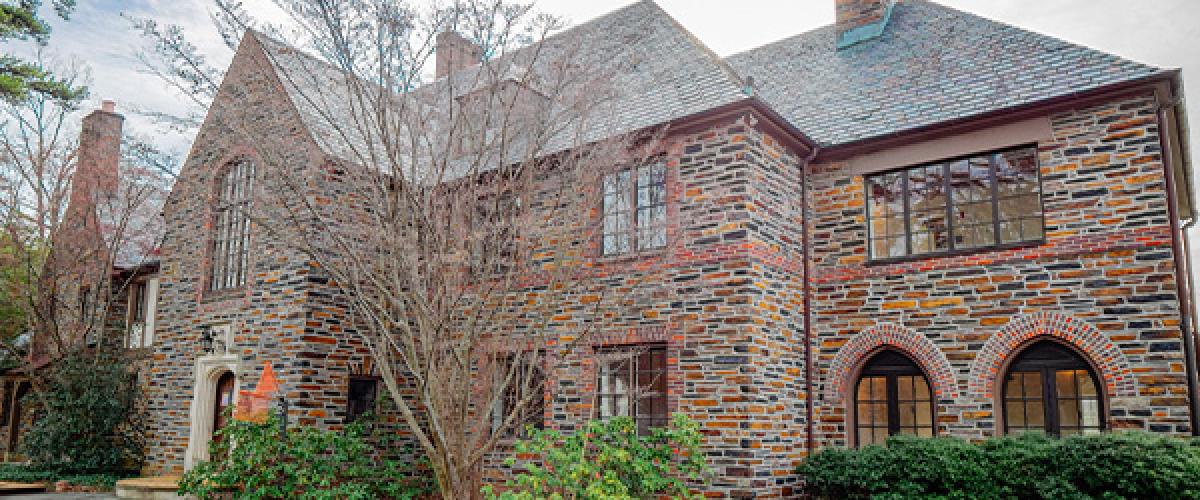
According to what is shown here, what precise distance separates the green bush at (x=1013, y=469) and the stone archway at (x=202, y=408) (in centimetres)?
1028

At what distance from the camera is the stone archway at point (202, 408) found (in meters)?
14.7

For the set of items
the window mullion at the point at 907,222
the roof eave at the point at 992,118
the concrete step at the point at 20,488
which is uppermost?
the roof eave at the point at 992,118

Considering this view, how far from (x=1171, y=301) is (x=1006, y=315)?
1756 millimetres

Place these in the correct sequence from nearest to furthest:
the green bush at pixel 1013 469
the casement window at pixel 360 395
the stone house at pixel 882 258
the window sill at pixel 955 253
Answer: the green bush at pixel 1013 469 < the stone house at pixel 882 258 < the window sill at pixel 955 253 < the casement window at pixel 360 395

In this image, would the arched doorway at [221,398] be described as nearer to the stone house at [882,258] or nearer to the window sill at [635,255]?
the stone house at [882,258]

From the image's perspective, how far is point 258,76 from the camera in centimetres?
1102

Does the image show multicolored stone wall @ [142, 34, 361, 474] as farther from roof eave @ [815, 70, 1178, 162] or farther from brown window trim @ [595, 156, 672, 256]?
roof eave @ [815, 70, 1178, 162]

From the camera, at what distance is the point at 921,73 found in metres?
12.7

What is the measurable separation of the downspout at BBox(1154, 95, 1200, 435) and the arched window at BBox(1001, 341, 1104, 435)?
93 centimetres

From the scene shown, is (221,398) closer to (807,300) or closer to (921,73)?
(807,300)

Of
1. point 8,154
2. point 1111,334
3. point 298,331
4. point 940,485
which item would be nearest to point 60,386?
point 8,154

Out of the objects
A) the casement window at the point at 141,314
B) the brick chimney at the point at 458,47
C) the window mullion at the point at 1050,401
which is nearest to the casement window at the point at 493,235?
the brick chimney at the point at 458,47

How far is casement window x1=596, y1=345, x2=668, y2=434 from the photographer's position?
1134 cm

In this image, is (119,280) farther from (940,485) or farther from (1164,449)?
(1164,449)
